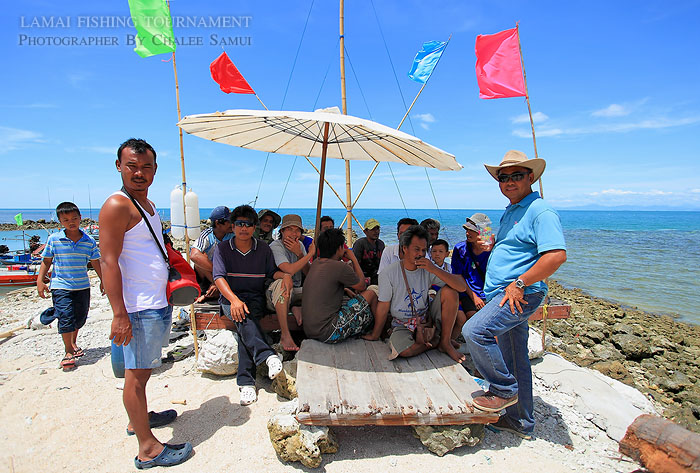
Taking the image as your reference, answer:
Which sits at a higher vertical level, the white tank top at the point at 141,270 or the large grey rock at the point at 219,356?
the white tank top at the point at 141,270

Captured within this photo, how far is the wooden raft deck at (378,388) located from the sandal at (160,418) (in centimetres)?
126

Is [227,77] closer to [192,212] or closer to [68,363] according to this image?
[192,212]

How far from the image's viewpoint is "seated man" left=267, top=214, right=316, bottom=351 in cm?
396

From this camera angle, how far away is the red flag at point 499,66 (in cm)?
515

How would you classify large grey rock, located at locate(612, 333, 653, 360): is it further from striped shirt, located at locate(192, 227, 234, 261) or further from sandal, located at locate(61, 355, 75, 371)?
sandal, located at locate(61, 355, 75, 371)

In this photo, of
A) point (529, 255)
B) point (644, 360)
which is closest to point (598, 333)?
point (644, 360)

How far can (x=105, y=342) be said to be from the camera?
5.36 metres

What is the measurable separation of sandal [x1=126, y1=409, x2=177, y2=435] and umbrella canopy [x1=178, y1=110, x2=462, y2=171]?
9.09 ft

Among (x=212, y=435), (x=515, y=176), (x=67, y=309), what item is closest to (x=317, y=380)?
(x=212, y=435)

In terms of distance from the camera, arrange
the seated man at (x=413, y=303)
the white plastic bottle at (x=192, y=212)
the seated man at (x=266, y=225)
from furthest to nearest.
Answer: the white plastic bottle at (x=192, y=212) → the seated man at (x=266, y=225) → the seated man at (x=413, y=303)

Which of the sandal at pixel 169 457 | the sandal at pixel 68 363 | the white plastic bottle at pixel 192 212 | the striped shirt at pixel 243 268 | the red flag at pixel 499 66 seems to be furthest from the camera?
the white plastic bottle at pixel 192 212

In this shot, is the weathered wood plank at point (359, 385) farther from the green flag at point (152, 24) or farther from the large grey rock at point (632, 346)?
the large grey rock at point (632, 346)

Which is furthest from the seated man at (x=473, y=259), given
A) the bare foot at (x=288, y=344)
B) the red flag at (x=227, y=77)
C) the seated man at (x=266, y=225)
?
the red flag at (x=227, y=77)

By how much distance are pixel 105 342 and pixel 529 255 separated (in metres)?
5.98
